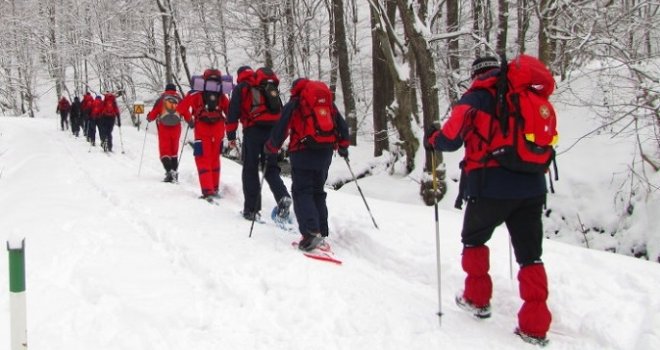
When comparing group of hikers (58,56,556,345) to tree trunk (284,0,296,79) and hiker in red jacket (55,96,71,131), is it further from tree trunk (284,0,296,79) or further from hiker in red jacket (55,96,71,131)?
hiker in red jacket (55,96,71,131)

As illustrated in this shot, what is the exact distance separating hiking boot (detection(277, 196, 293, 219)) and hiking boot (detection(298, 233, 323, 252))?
3.74 ft

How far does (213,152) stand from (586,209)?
6945 mm

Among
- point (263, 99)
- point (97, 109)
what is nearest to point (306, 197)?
point (263, 99)

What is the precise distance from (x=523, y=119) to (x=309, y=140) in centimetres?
247

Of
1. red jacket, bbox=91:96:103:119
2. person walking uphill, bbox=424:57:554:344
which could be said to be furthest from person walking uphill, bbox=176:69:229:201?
red jacket, bbox=91:96:103:119

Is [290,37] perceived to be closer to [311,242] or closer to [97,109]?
[97,109]

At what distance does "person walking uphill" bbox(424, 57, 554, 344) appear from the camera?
3.70m

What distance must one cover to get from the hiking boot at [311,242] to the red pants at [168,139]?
17.8ft

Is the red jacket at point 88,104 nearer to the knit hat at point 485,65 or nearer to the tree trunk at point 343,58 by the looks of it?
the tree trunk at point 343,58

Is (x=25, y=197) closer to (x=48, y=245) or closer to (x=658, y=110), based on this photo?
(x=48, y=245)

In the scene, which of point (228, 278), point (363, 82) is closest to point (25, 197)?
point (228, 278)

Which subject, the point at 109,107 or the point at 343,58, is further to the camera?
the point at 343,58

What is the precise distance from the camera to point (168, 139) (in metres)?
10.2

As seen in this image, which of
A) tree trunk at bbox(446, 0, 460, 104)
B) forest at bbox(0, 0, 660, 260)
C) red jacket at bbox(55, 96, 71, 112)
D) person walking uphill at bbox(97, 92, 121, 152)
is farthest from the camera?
red jacket at bbox(55, 96, 71, 112)
